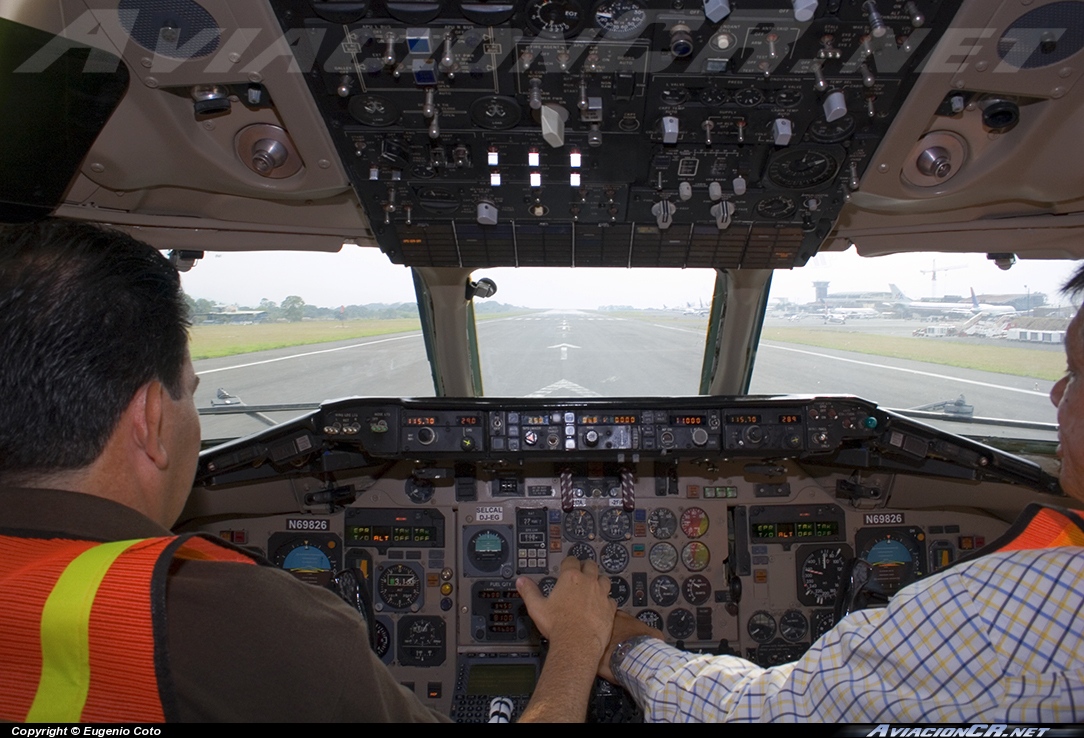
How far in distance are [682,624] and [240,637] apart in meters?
3.08

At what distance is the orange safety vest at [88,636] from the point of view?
2.49 ft

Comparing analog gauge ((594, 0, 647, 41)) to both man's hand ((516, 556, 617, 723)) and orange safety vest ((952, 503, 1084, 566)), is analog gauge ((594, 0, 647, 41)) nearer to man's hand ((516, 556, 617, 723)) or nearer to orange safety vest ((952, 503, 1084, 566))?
orange safety vest ((952, 503, 1084, 566))

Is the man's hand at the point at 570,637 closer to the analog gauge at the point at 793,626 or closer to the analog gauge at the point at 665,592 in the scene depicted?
the analog gauge at the point at 665,592

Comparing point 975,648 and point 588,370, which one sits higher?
point 588,370

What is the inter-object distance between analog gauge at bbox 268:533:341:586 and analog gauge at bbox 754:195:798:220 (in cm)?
273

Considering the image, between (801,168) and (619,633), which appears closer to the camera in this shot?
(619,633)

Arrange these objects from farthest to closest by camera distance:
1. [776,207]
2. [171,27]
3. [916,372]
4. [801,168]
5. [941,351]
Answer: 1. [916,372]
2. [941,351]
3. [776,207]
4. [801,168]
5. [171,27]

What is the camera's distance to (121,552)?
0.79 meters

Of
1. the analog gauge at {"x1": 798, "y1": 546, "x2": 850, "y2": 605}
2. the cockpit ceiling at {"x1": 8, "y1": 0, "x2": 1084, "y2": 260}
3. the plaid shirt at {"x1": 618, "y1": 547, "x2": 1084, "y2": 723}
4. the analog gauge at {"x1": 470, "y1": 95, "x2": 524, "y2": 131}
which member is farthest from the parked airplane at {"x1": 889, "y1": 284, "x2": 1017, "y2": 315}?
the plaid shirt at {"x1": 618, "y1": 547, "x2": 1084, "y2": 723}

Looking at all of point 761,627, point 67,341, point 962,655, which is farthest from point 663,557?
point 67,341

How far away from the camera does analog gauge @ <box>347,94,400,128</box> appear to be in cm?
168

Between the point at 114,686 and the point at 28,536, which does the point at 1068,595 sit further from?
the point at 28,536

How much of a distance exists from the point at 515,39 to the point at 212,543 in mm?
1220

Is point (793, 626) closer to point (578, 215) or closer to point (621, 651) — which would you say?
point (621, 651)
